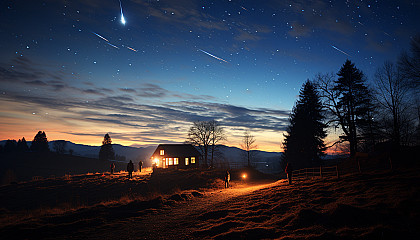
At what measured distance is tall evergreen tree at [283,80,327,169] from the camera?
32.1m

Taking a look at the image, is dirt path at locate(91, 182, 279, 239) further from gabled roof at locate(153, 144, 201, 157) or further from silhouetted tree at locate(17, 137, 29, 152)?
silhouetted tree at locate(17, 137, 29, 152)

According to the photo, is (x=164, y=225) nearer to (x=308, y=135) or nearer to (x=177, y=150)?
(x=308, y=135)

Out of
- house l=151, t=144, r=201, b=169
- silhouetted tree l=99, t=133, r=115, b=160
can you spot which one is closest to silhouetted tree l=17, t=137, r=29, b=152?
silhouetted tree l=99, t=133, r=115, b=160

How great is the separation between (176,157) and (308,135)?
2728 cm

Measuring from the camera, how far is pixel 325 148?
32.3 m

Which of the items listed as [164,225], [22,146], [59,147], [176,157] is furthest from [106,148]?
[164,225]

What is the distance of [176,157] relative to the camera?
148 feet

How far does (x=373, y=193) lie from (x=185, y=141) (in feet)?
141

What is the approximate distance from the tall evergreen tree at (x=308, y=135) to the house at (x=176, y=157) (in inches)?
849

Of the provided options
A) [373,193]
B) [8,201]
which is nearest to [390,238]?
[373,193]

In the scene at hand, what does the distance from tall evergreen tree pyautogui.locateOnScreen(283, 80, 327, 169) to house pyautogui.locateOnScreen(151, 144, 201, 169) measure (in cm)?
2156

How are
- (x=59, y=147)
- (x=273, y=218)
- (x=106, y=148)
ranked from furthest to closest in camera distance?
(x=59, y=147), (x=106, y=148), (x=273, y=218)

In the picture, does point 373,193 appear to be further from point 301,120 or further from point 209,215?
point 301,120

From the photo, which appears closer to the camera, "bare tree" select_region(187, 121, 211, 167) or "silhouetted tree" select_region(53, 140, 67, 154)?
"bare tree" select_region(187, 121, 211, 167)
